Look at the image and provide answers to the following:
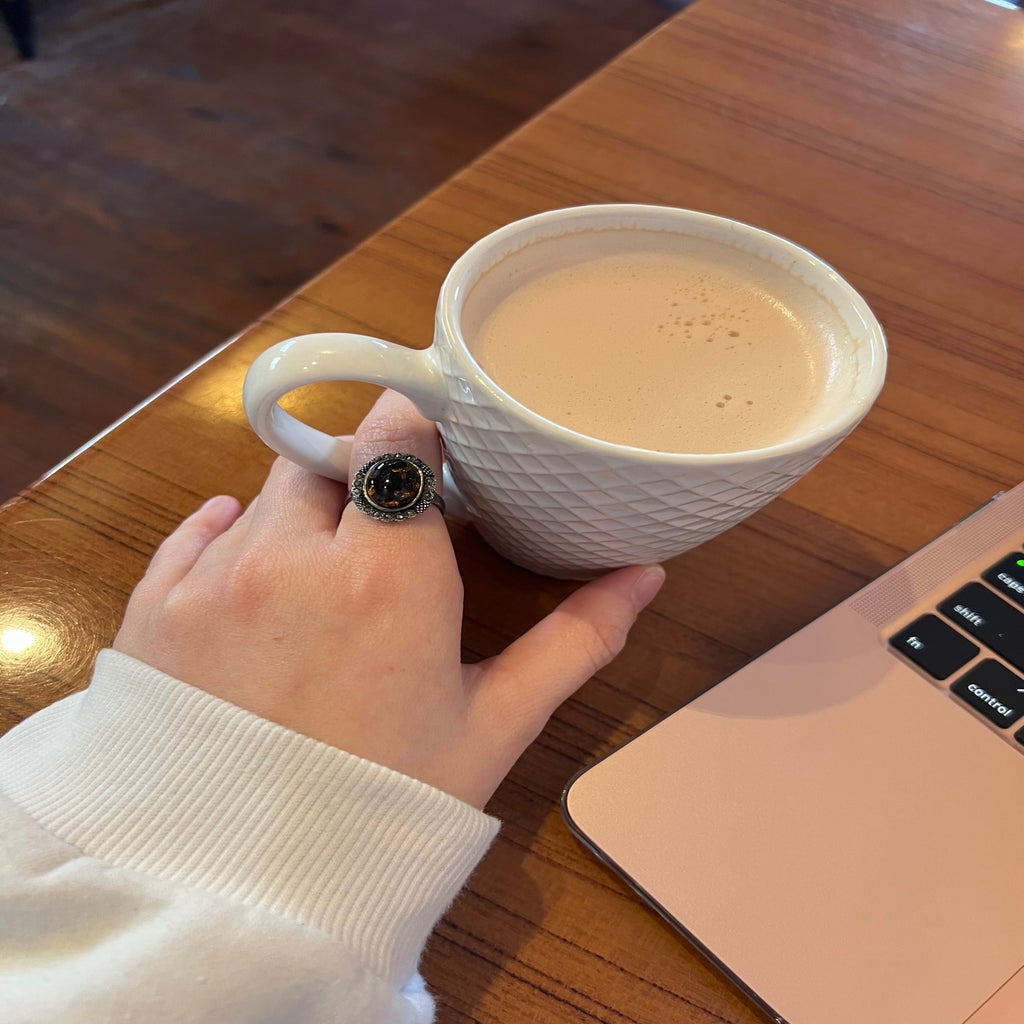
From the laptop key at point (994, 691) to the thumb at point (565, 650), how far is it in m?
0.16

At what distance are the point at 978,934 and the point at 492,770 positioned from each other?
0.21 metres

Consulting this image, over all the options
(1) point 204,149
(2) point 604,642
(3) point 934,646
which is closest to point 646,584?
(2) point 604,642

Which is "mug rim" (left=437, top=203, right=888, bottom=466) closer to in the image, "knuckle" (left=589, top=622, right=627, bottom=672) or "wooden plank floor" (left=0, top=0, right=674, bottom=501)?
"knuckle" (left=589, top=622, right=627, bottom=672)

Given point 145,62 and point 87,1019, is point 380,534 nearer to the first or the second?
point 87,1019

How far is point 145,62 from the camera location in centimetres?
186

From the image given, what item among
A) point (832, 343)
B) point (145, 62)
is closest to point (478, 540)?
point (832, 343)

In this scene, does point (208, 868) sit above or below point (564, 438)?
below

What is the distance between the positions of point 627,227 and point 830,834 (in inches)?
11.4

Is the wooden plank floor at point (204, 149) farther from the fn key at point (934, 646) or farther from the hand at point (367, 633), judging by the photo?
the fn key at point (934, 646)

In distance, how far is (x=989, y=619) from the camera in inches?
18.7

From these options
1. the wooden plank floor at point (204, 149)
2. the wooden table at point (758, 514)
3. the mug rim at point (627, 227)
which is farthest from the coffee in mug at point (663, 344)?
the wooden plank floor at point (204, 149)

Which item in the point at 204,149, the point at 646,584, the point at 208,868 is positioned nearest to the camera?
the point at 208,868

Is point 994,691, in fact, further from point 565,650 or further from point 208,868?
point 208,868

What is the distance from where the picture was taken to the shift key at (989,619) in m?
0.46
